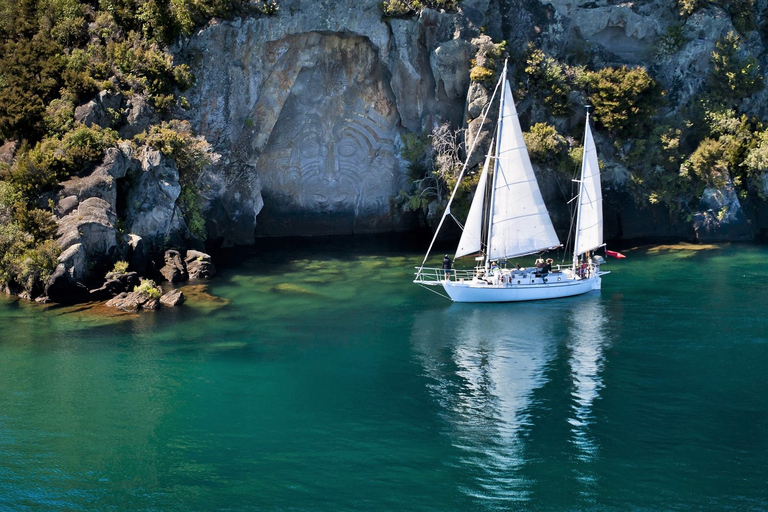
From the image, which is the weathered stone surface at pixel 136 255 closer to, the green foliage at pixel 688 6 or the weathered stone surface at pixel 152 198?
the weathered stone surface at pixel 152 198

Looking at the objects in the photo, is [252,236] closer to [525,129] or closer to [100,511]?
[525,129]

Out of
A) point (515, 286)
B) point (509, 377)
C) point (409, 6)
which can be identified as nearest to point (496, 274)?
point (515, 286)

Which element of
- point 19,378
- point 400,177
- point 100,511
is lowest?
point 100,511

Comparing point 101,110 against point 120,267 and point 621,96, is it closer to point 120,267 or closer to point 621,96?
point 120,267

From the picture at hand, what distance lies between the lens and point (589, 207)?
4588 centimetres

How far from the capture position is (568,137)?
5584cm

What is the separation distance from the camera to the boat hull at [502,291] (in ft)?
141

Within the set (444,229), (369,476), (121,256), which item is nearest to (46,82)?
(121,256)

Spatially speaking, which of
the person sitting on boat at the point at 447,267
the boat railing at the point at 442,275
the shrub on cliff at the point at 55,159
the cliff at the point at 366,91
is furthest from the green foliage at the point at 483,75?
the shrub on cliff at the point at 55,159

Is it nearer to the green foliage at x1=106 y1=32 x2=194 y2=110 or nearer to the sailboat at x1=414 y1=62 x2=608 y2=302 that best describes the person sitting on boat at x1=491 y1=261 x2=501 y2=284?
the sailboat at x1=414 y1=62 x2=608 y2=302

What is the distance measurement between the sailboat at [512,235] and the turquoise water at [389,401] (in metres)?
1.06

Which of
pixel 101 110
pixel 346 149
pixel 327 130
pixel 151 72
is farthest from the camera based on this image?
pixel 346 149

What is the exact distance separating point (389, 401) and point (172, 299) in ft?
54.8

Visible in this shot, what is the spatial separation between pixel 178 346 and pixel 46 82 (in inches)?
919
